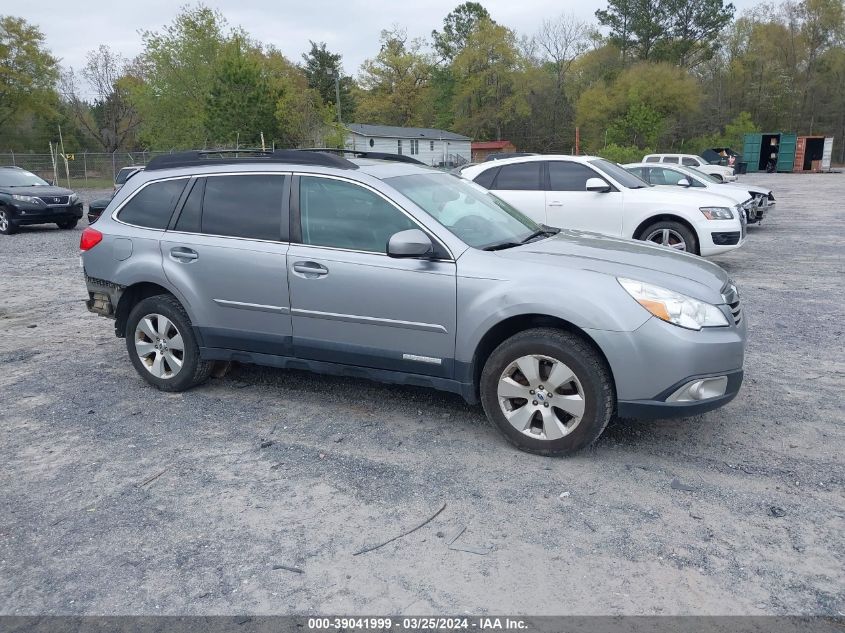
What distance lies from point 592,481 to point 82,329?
5.91 m

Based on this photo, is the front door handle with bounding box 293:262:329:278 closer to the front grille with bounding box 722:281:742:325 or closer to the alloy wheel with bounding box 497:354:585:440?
the alloy wheel with bounding box 497:354:585:440

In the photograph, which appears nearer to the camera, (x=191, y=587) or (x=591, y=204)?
(x=191, y=587)

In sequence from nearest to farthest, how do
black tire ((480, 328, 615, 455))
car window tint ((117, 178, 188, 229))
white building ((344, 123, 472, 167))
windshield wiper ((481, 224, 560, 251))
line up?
black tire ((480, 328, 615, 455)), windshield wiper ((481, 224, 560, 251)), car window tint ((117, 178, 188, 229)), white building ((344, 123, 472, 167))

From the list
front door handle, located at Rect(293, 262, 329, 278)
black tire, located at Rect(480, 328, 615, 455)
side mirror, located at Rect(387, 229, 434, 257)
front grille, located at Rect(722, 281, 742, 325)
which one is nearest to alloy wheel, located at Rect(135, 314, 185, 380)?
front door handle, located at Rect(293, 262, 329, 278)

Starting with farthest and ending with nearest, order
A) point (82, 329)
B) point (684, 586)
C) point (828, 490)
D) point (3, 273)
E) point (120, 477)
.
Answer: point (3, 273) → point (82, 329) → point (120, 477) → point (828, 490) → point (684, 586)

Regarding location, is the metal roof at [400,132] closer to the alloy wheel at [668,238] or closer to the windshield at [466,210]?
the alloy wheel at [668,238]

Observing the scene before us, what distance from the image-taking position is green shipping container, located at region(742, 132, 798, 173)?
46500 millimetres

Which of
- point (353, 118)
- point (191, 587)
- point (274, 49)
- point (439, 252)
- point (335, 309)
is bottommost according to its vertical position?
point (191, 587)

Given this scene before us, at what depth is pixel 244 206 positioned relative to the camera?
Result: 4902 millimetres

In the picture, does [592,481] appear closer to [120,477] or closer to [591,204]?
[120,477]

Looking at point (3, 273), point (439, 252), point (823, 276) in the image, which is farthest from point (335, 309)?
point (3, 273)

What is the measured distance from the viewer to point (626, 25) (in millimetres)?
66375

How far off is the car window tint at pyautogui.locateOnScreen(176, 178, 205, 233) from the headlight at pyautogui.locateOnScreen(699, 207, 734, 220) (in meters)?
7.26

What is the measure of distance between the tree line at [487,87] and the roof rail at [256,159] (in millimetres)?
30888
